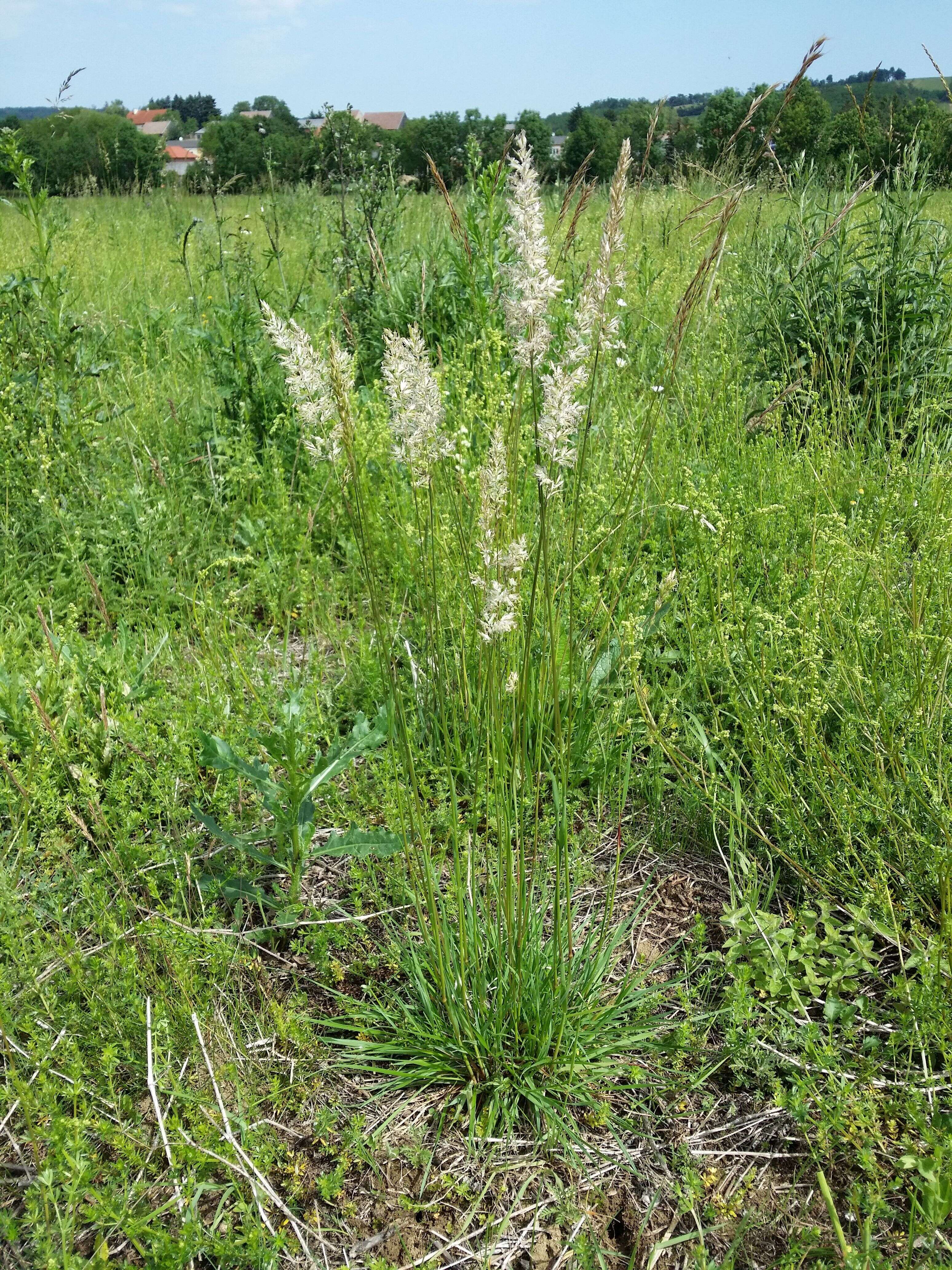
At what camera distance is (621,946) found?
1907 millimetres

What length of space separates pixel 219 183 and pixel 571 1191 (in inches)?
199

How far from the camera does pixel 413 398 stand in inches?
50.9

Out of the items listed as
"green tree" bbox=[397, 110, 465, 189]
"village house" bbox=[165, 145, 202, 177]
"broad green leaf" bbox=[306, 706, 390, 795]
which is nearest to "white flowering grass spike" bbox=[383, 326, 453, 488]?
"broad green leaf" bbox=[306, 706, 390, 795]

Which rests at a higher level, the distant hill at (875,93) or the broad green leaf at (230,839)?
the distant hill at (875,93)

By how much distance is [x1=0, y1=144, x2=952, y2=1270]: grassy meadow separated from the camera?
1389mm

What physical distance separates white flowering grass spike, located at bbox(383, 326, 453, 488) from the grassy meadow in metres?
0.01

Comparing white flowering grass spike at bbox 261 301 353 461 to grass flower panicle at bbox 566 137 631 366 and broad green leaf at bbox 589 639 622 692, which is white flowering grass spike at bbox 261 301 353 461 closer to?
grass flower panicle at bbox 566 137 631 366

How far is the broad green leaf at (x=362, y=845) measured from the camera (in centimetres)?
185

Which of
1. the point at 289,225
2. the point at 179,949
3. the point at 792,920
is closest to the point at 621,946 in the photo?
the point at 792,920

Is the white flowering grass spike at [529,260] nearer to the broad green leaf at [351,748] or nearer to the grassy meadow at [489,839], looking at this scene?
the grassy meadow at [489,839]

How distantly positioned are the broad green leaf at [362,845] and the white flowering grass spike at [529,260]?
1119 millimetres

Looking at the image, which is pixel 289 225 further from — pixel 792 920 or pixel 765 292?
pixel 792 920

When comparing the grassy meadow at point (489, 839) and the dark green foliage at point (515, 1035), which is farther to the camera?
the dark green foliage at point (515, 1035)

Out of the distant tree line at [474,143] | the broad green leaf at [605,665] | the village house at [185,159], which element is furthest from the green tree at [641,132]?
the village house at [185,159]
